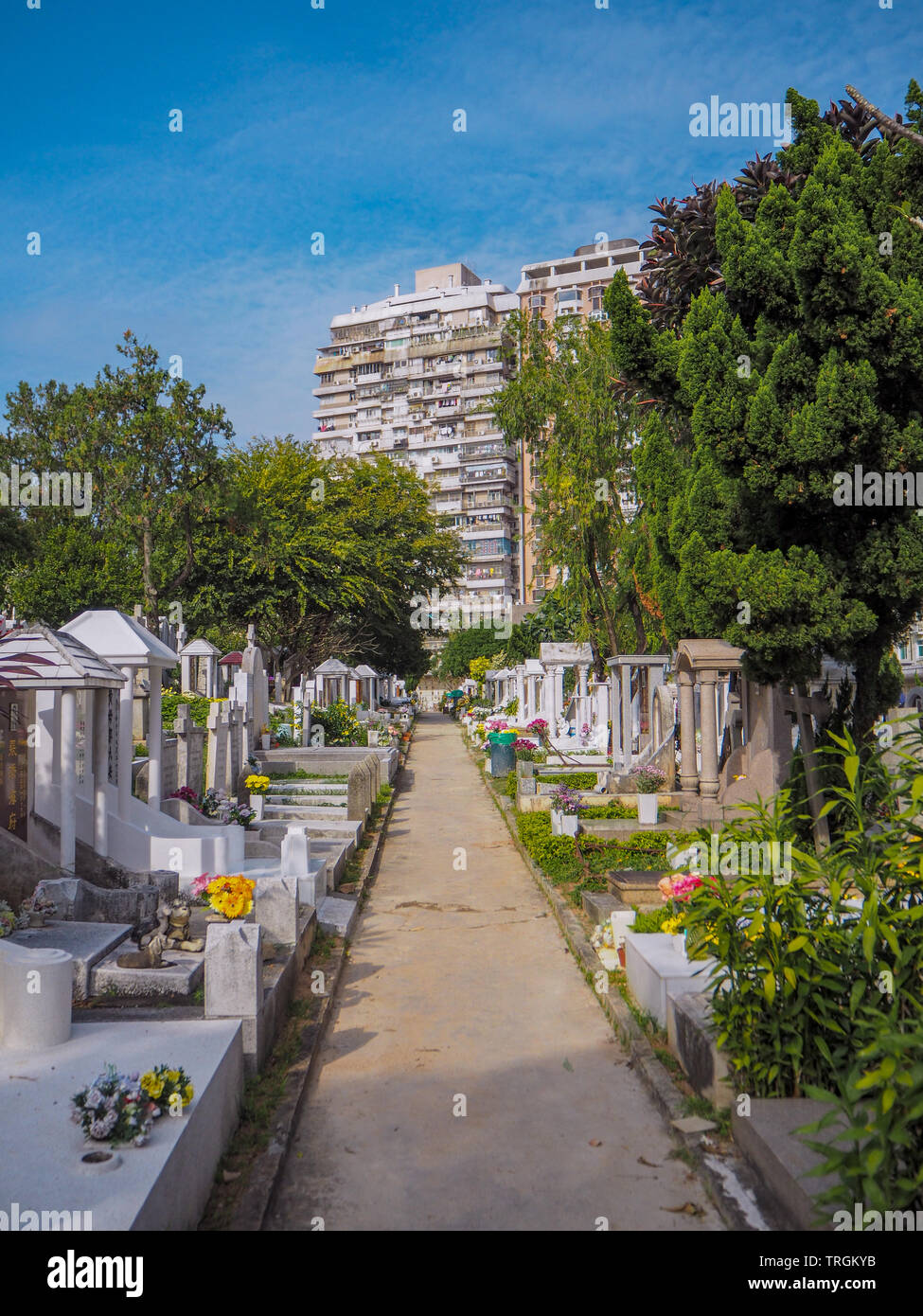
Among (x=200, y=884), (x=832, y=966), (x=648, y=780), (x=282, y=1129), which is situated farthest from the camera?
(x=648, y=780)

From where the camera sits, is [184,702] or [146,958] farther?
[184,702]

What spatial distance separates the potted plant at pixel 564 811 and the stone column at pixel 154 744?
5.66m

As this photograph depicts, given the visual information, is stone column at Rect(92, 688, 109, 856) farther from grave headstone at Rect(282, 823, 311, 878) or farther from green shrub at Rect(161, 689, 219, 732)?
green shrub at Rect(161, 689, 219, 732)

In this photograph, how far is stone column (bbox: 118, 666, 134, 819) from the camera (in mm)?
10617

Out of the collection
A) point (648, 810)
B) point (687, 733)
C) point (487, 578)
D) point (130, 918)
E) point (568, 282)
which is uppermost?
point (568, 282)

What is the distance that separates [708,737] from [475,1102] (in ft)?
28.8

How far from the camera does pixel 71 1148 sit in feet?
14.1

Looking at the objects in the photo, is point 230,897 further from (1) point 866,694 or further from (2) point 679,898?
(1) point 866,694

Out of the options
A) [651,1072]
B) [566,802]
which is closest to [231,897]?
[651,1072]

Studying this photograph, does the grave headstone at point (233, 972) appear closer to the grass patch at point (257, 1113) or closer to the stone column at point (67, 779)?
the grass patch at point (257, 1113)

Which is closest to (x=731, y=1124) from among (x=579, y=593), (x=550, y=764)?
(x=550, y=764)

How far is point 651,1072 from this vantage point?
6.19 m

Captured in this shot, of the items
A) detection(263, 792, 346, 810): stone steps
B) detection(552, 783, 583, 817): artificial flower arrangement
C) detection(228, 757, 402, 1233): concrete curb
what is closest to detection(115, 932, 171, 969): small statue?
detection(228, 757, 402, 1233): concrete curb

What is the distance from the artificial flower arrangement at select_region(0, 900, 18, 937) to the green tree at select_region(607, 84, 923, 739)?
6.64 meters
